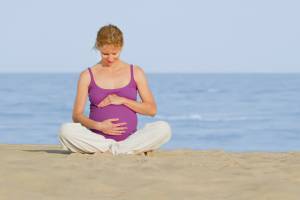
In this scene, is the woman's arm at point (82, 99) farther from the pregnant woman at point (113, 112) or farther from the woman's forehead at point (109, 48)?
the woman's forehead at point (109, 48)

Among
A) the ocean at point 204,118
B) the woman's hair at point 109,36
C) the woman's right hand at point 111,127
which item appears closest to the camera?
the woman's hair at point 109,36

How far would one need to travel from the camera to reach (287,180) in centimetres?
426

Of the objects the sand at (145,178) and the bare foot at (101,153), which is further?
the bare foot at (101,153)

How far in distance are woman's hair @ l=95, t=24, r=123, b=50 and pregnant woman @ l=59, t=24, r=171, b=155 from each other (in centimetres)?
11

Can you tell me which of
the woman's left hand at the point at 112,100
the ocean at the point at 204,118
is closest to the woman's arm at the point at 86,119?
the woman's left hand at the point at 112,100

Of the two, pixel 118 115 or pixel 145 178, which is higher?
pixel 118 115

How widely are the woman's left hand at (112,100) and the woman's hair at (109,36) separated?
37cm

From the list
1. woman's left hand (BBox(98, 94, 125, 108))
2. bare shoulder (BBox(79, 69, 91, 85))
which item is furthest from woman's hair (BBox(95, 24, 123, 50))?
woman's left hand (BBox(98, 94, 125, 108))

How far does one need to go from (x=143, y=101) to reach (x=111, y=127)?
30 centimetres

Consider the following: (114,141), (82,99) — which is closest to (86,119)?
(82,99)

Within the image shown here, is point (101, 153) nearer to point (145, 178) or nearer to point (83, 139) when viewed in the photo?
point (83, 139)

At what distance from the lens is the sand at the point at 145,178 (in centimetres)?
Result: 396

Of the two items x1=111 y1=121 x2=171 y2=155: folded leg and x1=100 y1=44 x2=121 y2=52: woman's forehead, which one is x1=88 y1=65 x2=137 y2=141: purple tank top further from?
x1=100 y1=44 x2=121 y2=52: woman's forehead

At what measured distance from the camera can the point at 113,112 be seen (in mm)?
5434
